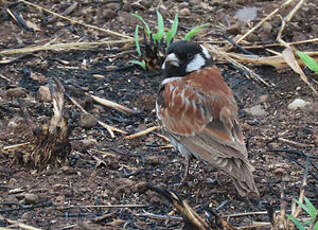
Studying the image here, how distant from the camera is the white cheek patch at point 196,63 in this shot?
6.60 m

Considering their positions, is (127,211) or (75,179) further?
(75,179)

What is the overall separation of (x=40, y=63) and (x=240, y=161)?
2857 millimetres

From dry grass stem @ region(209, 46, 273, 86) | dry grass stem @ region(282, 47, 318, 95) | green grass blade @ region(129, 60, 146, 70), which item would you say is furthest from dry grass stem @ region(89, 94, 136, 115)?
dry grass stem @ region(282, 47, 318, 95)

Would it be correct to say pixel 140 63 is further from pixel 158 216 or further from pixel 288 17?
pixel 158 216

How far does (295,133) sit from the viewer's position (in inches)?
274

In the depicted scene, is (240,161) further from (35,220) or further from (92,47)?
(92,47)

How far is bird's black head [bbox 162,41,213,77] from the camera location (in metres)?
6.58

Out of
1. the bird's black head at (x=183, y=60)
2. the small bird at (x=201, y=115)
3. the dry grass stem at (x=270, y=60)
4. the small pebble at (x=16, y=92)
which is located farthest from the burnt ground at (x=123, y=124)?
the bird's black head at (x=183, y=60)

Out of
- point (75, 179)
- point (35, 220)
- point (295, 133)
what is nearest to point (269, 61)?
point (295, 133)

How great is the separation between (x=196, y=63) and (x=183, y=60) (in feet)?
0.39

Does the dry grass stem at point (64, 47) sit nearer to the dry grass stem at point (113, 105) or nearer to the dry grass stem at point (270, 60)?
the dry grass stem at point (113, 105)

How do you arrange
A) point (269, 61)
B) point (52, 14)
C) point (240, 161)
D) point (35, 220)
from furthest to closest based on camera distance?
point (52, 14), point (269, 61), point (240, 161), point (35, 220)

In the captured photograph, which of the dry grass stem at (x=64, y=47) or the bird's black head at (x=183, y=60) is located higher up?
the bird's black head at (x=183, y=60)

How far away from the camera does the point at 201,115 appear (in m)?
6.18
